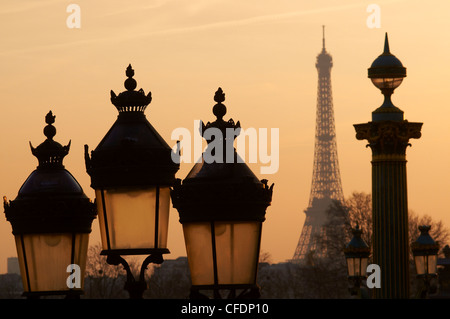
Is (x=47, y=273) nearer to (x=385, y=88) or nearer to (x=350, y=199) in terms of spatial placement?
(x=385, y=88)

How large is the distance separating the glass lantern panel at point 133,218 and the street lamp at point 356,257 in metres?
30.7

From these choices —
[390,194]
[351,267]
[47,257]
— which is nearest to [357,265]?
[351,267]

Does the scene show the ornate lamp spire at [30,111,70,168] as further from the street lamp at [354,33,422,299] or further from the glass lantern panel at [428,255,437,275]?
the street lamp at [354,33,422,299]

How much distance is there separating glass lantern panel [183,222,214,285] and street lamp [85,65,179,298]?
0.87 ft

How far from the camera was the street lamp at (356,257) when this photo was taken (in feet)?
136

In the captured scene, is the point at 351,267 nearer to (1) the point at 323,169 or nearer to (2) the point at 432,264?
(2) the point at 432,264

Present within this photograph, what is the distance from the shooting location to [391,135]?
126 feet

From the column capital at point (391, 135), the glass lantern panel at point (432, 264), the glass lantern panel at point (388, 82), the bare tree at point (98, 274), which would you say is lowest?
the bare tree at point (98, 274)

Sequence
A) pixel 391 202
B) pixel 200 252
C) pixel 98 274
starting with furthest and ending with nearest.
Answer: pixel 98 274 → pixel 391 202 → pixel 200 252

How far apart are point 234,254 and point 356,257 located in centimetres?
3233

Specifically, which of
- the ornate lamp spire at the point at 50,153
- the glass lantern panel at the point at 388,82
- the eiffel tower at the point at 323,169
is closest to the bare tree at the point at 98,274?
the eiffel tower at the point at 323,169

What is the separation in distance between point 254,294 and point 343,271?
90.1 metres

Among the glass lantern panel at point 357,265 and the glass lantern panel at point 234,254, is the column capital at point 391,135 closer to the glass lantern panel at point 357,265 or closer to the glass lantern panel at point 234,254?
the glass lantern panel at point 357,265
